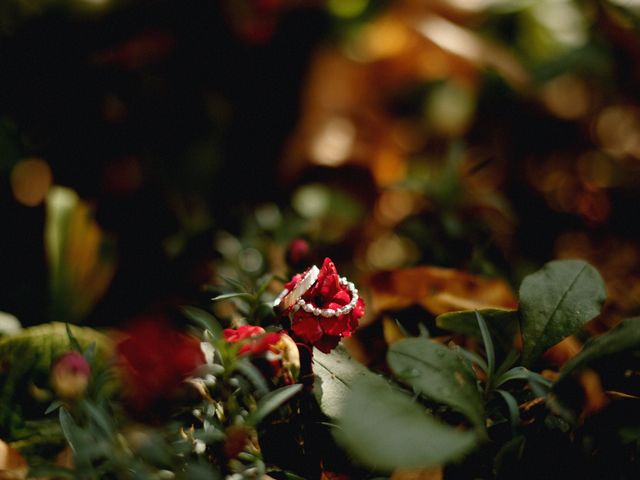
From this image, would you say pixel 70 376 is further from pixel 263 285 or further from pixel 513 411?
pixel 513 411

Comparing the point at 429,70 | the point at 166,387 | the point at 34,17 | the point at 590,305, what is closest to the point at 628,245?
the point at 429,70

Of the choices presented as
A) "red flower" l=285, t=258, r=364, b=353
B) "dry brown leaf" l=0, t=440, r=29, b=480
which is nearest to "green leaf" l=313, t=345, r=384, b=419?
"red flower" l=285, t=258, r=364, b=353

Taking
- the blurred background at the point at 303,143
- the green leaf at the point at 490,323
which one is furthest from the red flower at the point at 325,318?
the blurred background at the point at 303,143

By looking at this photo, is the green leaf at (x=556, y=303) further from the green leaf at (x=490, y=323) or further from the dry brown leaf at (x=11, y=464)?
the dry brown leaf at (x=11, y=464)

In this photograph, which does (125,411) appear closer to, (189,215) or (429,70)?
(189,215)

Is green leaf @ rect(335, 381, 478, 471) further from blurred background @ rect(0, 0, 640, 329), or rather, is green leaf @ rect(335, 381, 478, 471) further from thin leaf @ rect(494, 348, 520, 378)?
blurred background @ rect(0, 0, 640, 329)
